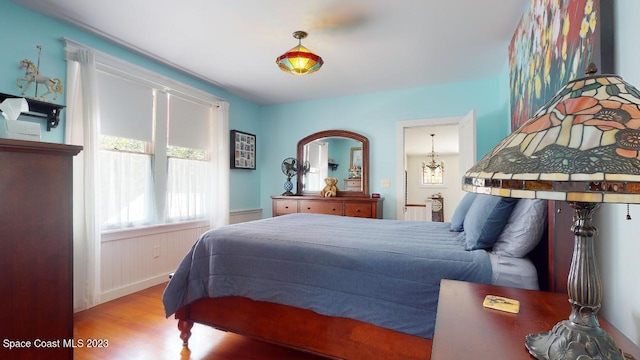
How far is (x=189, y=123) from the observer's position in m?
3.65

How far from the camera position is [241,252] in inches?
70.6

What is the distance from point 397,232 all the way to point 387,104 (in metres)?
2.58

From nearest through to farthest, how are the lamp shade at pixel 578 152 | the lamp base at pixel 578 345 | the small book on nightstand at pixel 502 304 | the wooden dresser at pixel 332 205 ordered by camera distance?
the lamp shade at pixel 578 152
the lamp base at pixel 578 345
the small book on nightstand at pixel 502 304
the wooden dresser at pixel 332 205

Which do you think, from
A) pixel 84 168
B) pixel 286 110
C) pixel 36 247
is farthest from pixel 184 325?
pixel 286 110

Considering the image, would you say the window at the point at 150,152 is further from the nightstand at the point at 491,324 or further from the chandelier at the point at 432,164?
the chandelier at the point at 432,164

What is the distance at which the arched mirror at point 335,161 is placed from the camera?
14.1 ft

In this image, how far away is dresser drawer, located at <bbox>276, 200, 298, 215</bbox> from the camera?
4320 millimetres

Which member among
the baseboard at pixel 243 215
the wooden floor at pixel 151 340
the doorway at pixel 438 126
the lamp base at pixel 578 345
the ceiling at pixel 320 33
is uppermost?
the ceiling at pixel 320 33

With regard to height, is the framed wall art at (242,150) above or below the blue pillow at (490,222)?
above

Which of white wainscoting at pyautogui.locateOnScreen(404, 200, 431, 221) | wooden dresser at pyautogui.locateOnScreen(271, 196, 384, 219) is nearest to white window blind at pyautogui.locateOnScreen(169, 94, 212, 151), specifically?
wooden dresser at pyautogui.locateOnScreen(271, 196, 384, 219)

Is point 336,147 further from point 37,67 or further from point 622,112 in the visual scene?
point 622,112

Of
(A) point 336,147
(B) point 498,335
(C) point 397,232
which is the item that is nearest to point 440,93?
(A) point 336,147

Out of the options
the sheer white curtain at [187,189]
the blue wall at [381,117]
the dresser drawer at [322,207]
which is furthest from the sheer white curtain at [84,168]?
the blue wall at [381,117]

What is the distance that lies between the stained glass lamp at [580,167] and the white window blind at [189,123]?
354cm
